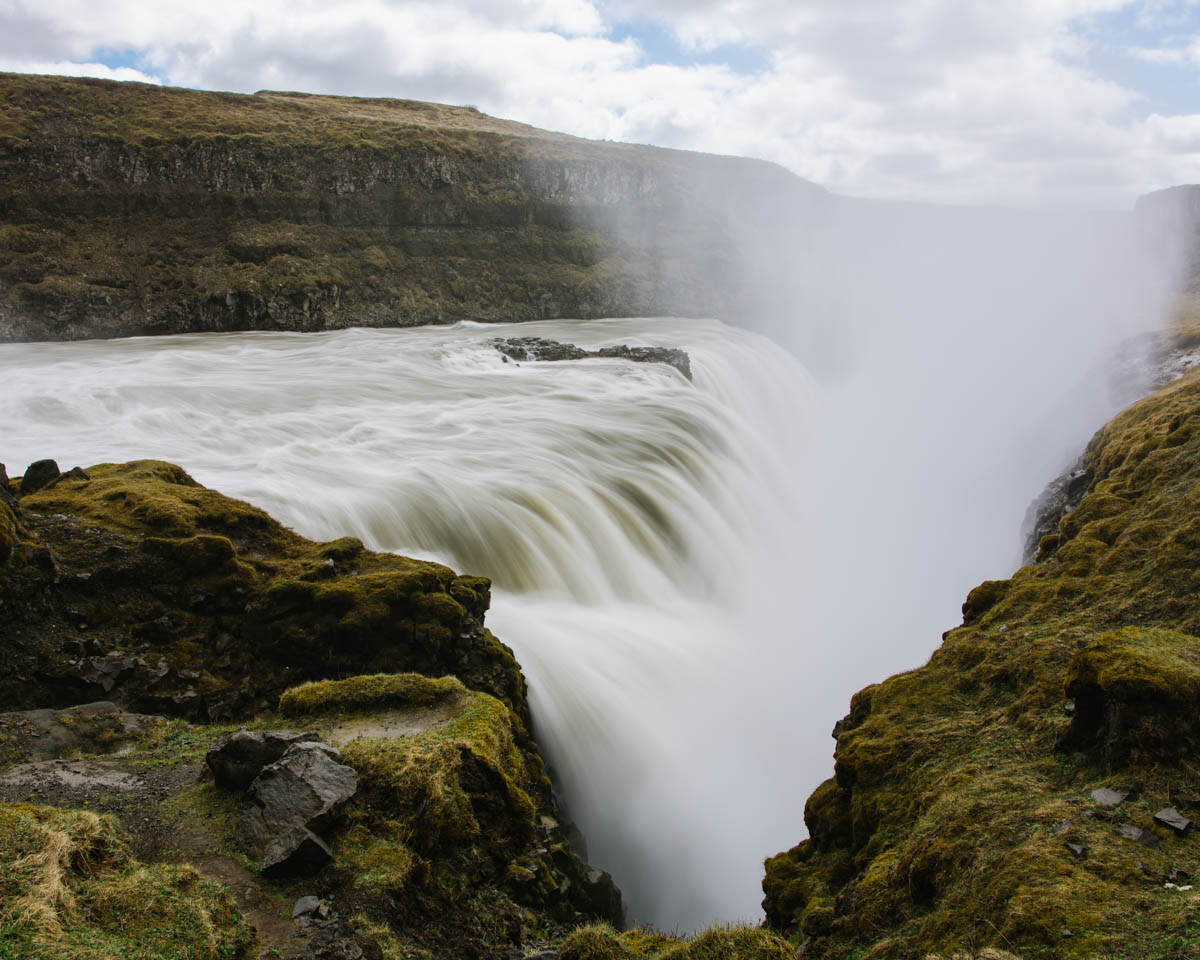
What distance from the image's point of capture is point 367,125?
6806cm

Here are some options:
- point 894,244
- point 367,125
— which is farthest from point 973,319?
point 367,125

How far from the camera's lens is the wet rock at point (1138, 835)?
6.84 metres

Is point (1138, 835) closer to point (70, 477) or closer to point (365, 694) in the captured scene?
point (365, 694)

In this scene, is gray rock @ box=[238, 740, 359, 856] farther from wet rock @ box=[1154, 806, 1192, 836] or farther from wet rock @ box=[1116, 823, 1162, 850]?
wet rock @ box=[1154, 806, 1192, 836]

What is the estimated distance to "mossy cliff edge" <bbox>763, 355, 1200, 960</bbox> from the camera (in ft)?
21.3

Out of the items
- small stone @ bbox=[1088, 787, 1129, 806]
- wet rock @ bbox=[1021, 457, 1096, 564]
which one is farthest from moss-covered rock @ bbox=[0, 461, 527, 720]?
wet rock @ bbox=[1021, 457, 1096, 564]

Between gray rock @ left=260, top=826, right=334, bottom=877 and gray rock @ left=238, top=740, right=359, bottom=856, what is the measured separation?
149 mm

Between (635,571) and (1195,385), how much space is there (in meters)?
14.6

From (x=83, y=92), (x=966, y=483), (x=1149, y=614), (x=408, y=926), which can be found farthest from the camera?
(x=83, y=92)

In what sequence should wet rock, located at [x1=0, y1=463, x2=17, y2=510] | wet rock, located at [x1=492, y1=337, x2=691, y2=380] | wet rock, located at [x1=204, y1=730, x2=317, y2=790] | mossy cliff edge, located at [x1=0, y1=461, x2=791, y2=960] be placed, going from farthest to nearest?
wet rock, located at [x1=492, y1=337, x2=691, y2=380] → wet rock, located at [x1=0, y1=463, x2=17, y2=510] → wet rock, located at [x1=204, y1=730, x2=317, y2=790] → mossy cliff edge, located at [x1=0, y1=461, x2=791, y2=960]

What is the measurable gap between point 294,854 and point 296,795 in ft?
2.63

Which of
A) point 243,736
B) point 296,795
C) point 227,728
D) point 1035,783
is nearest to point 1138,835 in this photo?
point 1035,783

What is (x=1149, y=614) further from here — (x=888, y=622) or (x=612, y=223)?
(x=612, y=223)

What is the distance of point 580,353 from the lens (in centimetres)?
4159
